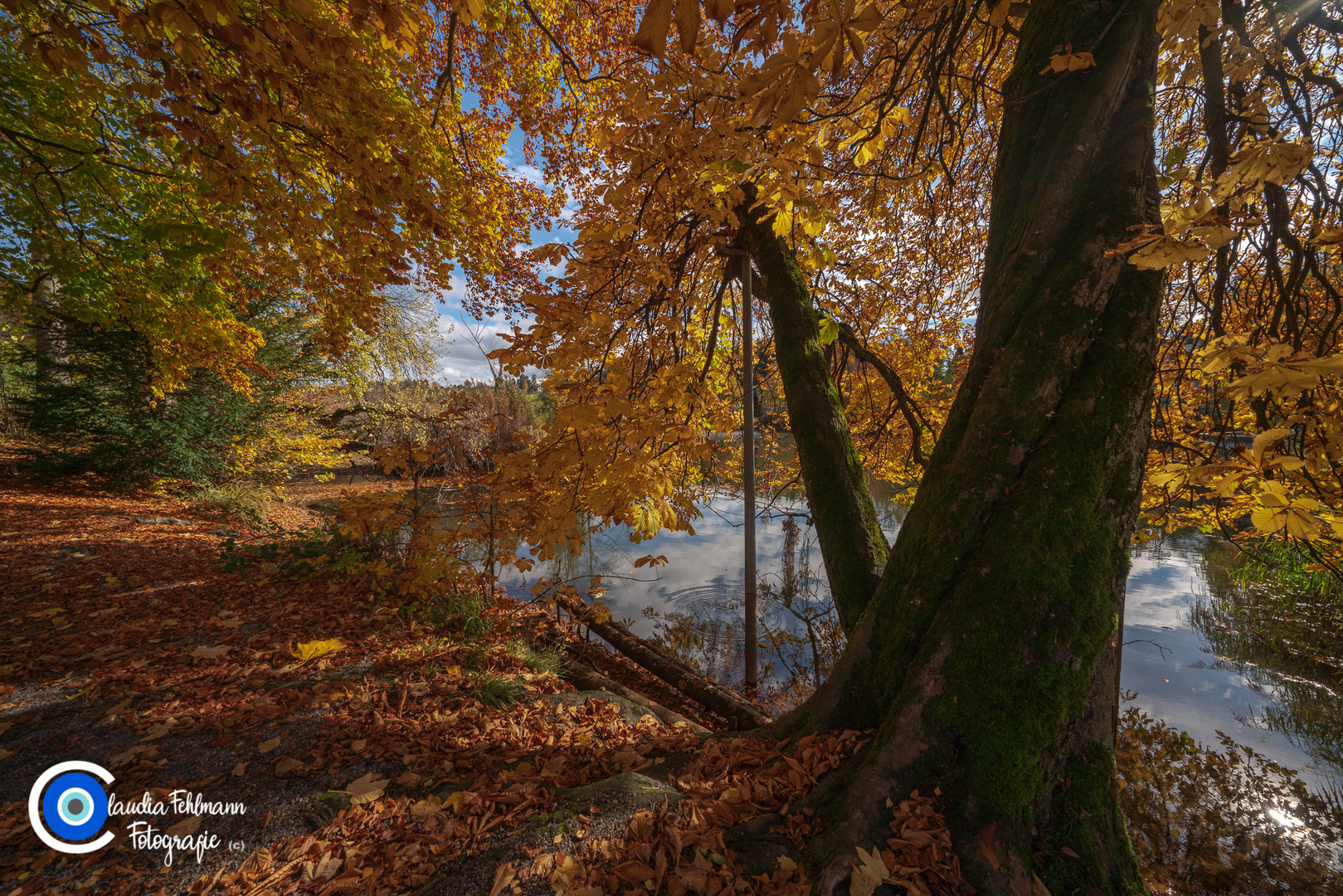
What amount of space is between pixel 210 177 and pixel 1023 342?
5151 millimetres

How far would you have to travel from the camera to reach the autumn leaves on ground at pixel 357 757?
1481 mm

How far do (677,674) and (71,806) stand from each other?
4.08 m

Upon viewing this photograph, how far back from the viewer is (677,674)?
476 centimetres

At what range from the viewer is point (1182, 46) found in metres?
2.01

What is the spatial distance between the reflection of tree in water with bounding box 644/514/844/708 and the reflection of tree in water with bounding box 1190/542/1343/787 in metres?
4.57

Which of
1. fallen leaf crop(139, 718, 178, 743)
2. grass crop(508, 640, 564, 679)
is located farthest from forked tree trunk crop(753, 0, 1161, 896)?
fallen leaf crop(139, 718, 178, 743)

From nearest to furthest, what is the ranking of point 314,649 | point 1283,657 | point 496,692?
point 496,692 < point 314,649 < point 1283,657

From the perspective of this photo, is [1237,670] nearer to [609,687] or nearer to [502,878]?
[609,687]

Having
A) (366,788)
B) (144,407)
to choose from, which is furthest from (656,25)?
(144,407)

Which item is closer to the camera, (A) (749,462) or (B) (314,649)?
(B) (314,649)

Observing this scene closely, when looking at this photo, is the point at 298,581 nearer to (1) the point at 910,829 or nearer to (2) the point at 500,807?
(2) the point at 500,807

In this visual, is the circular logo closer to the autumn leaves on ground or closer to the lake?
the autumn leaves on ground

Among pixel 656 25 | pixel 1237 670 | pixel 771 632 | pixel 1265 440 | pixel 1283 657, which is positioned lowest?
pixel 771 632

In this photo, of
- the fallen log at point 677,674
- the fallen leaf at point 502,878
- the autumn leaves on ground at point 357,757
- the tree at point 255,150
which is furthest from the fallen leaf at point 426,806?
the tree at point 255,150
